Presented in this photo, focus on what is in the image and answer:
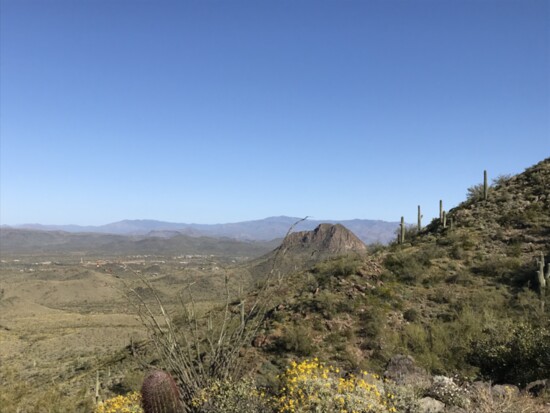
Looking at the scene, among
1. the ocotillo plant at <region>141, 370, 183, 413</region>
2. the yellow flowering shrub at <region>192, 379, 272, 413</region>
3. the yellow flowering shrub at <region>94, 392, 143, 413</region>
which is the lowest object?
the yellow flowering shrub at <region>94, 392, 143, 413</region>

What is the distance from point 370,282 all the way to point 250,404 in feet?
37.2

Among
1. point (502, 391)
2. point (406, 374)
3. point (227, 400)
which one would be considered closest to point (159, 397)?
point (227, 400)

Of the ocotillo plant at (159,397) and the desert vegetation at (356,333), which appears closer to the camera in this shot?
the ocotillo plant at (159,397)

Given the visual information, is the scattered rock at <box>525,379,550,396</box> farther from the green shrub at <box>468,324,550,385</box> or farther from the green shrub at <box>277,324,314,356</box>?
the green shrub at <box>277,324,314,356</box>

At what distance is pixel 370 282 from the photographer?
54.1ft

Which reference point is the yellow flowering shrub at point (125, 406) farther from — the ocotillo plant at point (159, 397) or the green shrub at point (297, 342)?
the green shrub at point (297, 342)

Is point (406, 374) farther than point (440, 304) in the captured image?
No

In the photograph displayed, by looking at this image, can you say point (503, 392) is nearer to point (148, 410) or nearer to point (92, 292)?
point (148, 410)

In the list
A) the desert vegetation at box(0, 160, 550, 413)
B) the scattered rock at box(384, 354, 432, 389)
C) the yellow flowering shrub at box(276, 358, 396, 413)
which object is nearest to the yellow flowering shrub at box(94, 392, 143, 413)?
the desert vegetation at box(0, 160, 550, 413)

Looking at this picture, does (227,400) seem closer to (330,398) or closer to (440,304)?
(330,398)

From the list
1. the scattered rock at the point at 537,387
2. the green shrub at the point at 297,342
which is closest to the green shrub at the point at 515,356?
the scattered rock at the point at 537,387

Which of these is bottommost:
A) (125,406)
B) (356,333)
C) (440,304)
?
(356,333)

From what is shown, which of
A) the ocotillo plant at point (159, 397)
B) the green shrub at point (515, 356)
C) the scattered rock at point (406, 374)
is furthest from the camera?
the green shrub at point (515, 356)

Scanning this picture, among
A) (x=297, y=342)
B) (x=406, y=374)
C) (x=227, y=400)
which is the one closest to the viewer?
(x=227, y=400)
